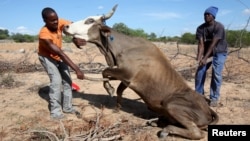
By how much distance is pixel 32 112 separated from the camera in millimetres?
7082

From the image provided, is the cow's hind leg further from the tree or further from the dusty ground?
the tree

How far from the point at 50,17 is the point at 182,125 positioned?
3.16 meters

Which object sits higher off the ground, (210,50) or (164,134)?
(210,50)

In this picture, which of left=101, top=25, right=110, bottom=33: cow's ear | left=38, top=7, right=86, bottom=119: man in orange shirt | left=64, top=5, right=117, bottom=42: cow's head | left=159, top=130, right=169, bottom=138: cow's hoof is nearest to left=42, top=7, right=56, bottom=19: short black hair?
left=38, top=7, right=86, bottom=119: man in orange shirt

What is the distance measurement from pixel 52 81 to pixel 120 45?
1.55m

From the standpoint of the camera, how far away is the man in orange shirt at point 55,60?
6.20m

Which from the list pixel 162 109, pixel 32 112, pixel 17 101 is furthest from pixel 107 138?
pixel 17 101

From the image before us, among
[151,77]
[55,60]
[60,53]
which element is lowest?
[151,77]

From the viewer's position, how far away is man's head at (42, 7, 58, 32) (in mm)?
6254

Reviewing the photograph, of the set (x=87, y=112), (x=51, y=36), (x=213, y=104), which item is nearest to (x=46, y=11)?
(x=51, y=36)

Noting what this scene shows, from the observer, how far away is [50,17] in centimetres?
625

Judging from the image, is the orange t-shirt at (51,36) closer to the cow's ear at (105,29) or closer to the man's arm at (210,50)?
the cow's ear at (105,29)

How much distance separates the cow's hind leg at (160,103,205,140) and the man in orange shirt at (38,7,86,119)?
5.94ft

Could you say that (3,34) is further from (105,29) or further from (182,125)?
(182,125)
